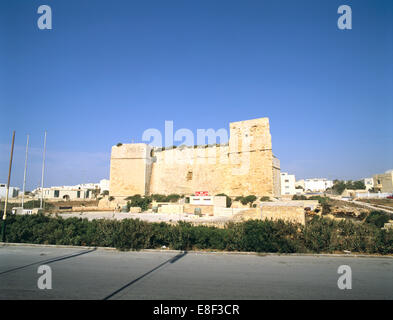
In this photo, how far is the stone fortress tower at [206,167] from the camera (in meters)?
25.5

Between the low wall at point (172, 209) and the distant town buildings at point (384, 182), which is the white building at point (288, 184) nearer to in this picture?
the distant town buildings at point (384, 182)

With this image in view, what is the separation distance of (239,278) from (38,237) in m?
7.32

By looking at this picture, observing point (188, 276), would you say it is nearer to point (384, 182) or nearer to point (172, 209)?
point (172, 209)

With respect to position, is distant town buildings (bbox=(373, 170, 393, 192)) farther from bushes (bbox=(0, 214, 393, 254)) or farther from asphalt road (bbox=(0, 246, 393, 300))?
asphalt road (bbox=(0, 246, 393, 300))

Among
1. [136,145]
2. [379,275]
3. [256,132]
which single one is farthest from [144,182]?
[379,275]

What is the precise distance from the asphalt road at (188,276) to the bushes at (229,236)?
503 mm

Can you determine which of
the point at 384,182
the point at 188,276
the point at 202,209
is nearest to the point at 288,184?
the point at 384,182

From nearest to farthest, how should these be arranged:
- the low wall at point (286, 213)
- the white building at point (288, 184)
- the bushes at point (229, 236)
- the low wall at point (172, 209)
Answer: the bushes at point (229, 236)
the low wall at point (286, 213)
the low wall at point (172, 209)
the white building at point (288, 184)

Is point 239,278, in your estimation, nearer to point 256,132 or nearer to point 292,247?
point 292,247

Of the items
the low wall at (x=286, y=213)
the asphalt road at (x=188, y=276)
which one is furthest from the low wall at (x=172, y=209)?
the asphalt road at (x=188, y=276)

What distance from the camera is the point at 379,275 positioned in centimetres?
499

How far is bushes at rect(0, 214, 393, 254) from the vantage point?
22.8ft

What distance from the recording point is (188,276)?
4.81m

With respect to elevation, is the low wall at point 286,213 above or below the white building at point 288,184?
below
